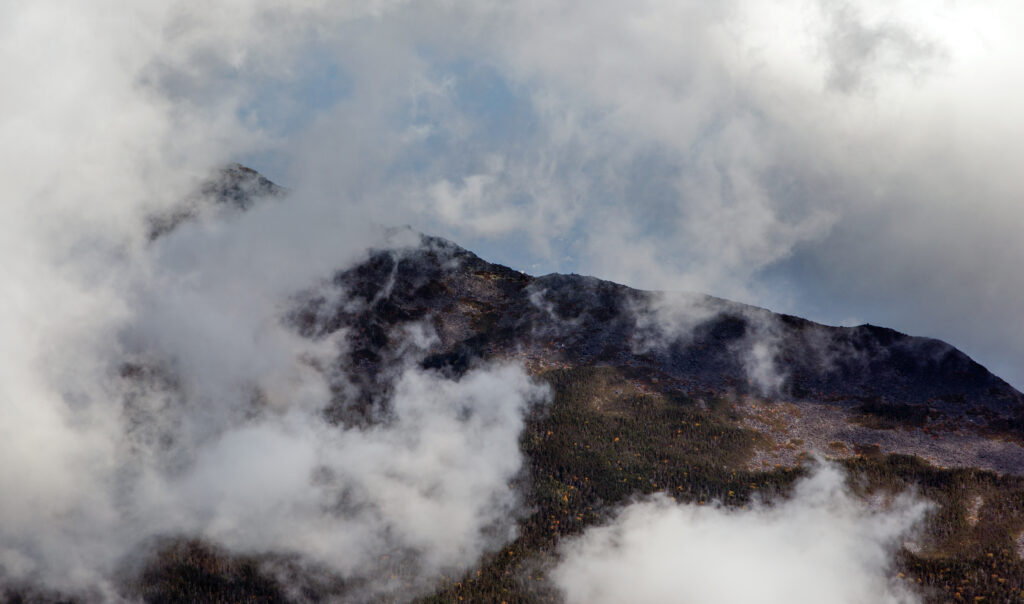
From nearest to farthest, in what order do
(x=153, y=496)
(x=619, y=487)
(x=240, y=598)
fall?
(x=240, y=598) < (x=153, y=496) < (x=619, y=487)

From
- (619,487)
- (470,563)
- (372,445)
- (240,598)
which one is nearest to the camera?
(240,598)

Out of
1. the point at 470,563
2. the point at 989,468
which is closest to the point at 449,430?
the point at 470,563

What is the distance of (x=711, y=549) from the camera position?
148 m

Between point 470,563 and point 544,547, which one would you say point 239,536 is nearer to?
point 470,563

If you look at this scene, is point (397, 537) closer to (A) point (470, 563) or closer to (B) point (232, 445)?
(A) point (470, 563)

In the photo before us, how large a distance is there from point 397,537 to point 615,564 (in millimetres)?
51885

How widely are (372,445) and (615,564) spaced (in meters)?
78.6

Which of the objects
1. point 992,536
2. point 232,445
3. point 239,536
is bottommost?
point 992,536

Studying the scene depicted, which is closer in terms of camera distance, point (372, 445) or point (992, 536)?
point (992, 536)

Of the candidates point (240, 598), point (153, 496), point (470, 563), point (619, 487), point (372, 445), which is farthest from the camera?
Answer: point (372, 445)

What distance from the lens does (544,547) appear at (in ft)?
482

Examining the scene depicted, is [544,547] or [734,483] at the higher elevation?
[734,483]

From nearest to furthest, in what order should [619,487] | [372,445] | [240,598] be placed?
[240,598], [619,487], [372,445]

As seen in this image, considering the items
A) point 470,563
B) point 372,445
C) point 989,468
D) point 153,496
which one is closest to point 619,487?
point 470,563
